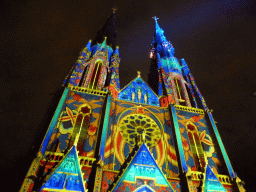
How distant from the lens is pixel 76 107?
12039 mm

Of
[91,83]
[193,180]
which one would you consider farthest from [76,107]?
[193,180]

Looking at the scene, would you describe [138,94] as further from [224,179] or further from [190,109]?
[224,179]

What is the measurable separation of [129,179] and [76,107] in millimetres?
5724

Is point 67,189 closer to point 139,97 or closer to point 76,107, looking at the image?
point 76,107

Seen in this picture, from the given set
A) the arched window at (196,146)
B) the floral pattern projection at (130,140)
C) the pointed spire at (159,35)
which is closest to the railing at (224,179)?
the arched window at (196,146)

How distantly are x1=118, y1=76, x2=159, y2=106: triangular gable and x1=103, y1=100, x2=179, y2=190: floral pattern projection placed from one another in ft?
4.06

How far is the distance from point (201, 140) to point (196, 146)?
59 centimetres

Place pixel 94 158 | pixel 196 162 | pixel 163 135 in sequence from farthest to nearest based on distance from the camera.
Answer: pixel 163 135 < pixel 196 162 < pixel 94 158

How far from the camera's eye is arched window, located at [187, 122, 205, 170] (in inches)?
438

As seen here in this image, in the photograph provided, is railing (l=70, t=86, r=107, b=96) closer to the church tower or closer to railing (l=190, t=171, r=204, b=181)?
the church tower

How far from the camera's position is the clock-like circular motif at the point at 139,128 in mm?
11738

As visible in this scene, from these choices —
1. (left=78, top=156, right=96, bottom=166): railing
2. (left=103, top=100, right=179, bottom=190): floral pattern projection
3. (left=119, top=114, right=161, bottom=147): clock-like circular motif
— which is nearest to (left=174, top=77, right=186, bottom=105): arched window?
(left=103, top=100, right=179, bottom=190): floral pattern projection

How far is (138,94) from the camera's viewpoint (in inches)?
598

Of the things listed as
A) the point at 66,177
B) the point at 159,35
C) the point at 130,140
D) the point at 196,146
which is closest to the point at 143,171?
the point at 130,140
